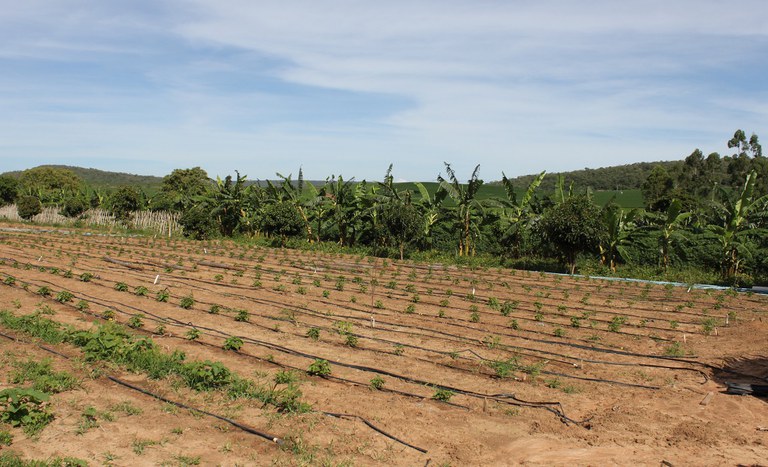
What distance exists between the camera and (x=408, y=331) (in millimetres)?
11992

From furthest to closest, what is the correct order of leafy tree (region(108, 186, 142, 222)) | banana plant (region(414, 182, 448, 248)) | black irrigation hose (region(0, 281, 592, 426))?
1. leafy tree (region(108, 186, 142, 222))
2. banana plant (region(414, 182, 448, 248))
3. black irrigation hose (region(0, 281, 592, 426))

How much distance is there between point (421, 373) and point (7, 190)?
5773 centimetres

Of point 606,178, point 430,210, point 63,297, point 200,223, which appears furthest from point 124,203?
point 606,178

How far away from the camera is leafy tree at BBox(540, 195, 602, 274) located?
2230 centimetres

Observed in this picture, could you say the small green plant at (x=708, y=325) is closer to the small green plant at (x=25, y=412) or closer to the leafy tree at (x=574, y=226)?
the leafy tree at (x=574, y=226)

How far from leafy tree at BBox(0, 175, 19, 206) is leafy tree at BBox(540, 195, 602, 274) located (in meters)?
51.5

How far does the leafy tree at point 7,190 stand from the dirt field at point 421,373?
4284 cm

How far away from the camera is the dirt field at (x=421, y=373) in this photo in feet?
21.5

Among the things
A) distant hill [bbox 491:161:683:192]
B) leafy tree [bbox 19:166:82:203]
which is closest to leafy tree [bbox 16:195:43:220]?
leafy tree [bbox 19:166:82:203]

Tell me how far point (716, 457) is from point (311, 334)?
22.7 ft

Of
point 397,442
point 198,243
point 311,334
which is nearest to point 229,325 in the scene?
point 311,334

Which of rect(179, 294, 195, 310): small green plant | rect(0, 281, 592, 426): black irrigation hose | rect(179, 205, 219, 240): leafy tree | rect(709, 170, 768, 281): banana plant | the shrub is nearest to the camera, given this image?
rect(0, 281, 592, 426): black irrigation hose

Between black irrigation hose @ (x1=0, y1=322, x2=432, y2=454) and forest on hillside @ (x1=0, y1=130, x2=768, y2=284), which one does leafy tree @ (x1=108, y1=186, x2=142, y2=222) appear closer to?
forest on hillside @ (x1=0, y1=130, x2=768, y2=284)

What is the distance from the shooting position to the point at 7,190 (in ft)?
178
